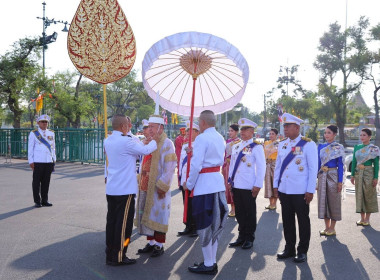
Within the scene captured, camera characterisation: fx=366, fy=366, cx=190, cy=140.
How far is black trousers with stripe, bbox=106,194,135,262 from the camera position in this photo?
4547mm

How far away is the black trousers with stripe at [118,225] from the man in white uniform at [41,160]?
4.09 metres

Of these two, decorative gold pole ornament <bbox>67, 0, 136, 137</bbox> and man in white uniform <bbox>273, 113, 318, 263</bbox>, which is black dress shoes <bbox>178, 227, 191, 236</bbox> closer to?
man in white uniform <bbox>273, 113, 318, 263</bbox>

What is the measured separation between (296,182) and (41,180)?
19.0 ft

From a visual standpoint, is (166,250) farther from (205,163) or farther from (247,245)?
(205,163)

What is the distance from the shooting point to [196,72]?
504 cm

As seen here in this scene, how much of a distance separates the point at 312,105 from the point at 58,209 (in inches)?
1453

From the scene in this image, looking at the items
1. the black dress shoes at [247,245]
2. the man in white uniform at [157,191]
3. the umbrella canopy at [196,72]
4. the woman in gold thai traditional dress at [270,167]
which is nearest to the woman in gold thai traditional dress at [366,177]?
the woman in gold thai traditional dress at [270,167]

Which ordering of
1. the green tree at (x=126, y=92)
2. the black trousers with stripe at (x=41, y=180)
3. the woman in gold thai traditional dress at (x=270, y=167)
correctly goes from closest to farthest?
1. the black trousers with stripe at (x=41, y=180)
2. the woman in gold thai traditional dress at (x=270, y=167)
3. the green tree at (x=126, y=92)

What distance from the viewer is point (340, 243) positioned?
221 inches

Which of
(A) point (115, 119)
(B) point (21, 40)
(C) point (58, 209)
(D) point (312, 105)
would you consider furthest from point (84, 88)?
(A) point (115, 119)

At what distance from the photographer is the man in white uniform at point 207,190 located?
423 centimetres

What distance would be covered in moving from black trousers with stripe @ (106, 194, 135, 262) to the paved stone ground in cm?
20

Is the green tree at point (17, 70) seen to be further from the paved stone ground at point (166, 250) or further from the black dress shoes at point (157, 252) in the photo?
the black dress shoes at point (157, 252)

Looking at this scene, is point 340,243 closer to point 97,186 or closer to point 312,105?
point 97,186
